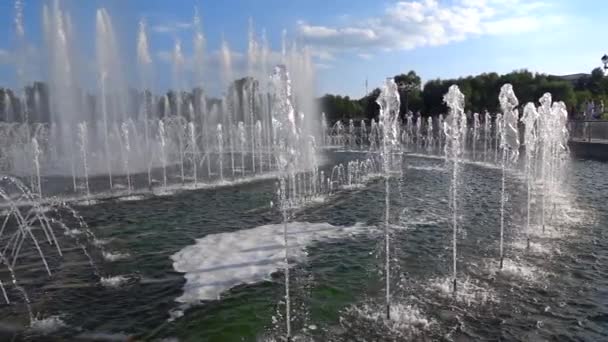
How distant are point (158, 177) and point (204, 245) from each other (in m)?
13.2

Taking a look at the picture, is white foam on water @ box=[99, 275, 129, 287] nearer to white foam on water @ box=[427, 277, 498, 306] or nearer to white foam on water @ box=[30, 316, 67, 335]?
white foam on water @ box=[30, 316, 67, 335]

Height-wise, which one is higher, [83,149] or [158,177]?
[83,149]

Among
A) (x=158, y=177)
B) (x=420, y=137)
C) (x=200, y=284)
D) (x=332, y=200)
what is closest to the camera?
(x=200, y=284)

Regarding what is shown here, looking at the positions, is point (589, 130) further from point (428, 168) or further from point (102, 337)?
point (102, 337)

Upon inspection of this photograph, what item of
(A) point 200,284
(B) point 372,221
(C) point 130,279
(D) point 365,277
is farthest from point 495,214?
(C) point 130,279

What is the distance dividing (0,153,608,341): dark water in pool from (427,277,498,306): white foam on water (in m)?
0.03

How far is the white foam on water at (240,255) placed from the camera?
8.45m

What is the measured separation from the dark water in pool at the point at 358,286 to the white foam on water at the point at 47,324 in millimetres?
77

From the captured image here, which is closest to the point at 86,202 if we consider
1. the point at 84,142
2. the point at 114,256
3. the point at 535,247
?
the point at 114,256

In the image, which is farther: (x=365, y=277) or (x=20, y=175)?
(x=20, y=175)

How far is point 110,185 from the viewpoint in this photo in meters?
20.2

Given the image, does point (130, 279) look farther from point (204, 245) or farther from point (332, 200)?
point (332, 200)

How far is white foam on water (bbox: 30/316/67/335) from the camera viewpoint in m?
6.68

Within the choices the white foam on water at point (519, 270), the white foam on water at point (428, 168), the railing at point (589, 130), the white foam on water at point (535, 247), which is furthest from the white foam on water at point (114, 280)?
the railing at point (589, 130)
